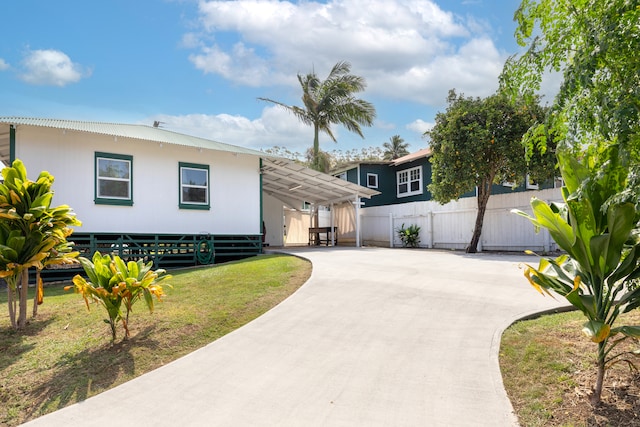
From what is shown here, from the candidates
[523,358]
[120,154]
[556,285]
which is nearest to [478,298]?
[523,358]

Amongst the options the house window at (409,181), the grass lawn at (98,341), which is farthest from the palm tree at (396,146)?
the grass lawn at (98,341)

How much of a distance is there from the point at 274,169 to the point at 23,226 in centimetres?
1097

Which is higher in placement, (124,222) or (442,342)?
(124,222)

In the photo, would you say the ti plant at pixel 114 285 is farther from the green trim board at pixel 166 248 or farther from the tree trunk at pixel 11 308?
the green trim board at pixel 166 248

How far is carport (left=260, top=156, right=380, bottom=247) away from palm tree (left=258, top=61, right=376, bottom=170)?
4299 millimetres

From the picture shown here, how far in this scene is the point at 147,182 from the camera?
42.4ft

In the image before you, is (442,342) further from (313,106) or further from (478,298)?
(313,106)

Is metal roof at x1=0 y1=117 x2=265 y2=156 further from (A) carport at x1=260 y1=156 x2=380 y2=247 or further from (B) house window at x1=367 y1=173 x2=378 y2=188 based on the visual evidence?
(B) house window at x1=367 y1=173 x2=378 y2=188

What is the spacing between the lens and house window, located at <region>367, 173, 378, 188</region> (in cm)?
2521

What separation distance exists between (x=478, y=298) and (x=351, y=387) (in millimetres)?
3532

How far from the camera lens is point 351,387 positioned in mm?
3961

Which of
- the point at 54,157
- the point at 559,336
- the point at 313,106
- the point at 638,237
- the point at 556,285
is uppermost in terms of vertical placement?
the point at 313,106

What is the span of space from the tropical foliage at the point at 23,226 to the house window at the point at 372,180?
2043cm

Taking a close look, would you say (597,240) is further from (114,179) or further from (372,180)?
(372,180)
